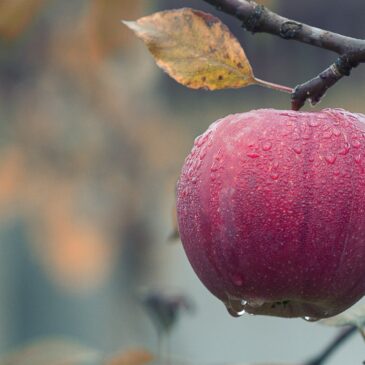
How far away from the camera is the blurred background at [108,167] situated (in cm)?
254

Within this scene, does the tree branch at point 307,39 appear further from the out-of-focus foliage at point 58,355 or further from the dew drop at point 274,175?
the out-of-focus foliage at point 58,355

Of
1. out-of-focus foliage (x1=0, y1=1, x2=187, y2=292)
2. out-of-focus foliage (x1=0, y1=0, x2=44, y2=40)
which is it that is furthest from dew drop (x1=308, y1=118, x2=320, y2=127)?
out-of-focus foliage (x1=0, y1=1, x2=187, y2=292)

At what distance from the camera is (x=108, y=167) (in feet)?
10.4

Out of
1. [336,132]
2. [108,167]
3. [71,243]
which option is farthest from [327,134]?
[71,243]

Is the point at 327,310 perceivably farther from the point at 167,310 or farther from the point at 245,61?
the point at 167,310

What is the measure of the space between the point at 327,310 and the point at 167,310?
1.59ft

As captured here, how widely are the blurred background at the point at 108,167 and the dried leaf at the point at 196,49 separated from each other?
0.50 m

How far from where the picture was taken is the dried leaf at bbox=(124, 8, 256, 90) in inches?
31.9

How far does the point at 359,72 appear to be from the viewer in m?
4.02

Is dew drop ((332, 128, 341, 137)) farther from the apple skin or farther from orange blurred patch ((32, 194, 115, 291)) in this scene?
orange blurred patch ((32, 194, 115, 291))

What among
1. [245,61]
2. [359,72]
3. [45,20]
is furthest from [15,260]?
[245,61]

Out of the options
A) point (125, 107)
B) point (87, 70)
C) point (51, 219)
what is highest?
point (87, 70)

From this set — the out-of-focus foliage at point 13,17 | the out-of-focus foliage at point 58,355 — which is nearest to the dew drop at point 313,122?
the out-of-focus foliage at point 58,355

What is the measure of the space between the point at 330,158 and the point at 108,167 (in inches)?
96.9
